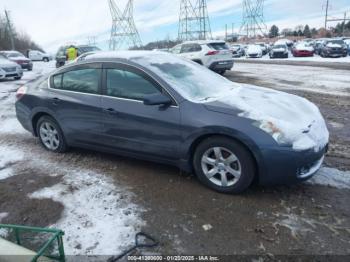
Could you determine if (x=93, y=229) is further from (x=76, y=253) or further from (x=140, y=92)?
(x=140, y=92)

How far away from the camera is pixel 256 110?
12.3 feet

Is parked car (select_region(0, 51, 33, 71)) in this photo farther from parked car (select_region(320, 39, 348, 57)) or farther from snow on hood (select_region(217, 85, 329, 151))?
parked car (select_region(320, 39, 348, 57))

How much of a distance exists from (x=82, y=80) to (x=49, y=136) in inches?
47.1

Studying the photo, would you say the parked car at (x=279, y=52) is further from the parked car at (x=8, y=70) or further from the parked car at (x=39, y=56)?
the parked car at (x=39, y=56)

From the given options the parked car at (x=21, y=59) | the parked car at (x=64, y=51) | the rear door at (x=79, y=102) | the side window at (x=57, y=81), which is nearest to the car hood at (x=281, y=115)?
the rear door at (x=79, y=102)

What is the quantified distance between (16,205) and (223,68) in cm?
1374

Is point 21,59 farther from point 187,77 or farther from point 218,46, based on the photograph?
point 187,77

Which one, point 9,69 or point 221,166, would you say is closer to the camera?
point 221,166

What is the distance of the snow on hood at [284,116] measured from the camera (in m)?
3.50

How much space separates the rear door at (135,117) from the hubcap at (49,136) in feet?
3.87

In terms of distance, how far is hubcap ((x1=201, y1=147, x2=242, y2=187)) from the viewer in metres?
3.71

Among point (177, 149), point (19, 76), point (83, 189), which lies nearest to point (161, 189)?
point (177, 149)

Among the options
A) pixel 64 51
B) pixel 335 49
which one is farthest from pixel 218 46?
pixel 335 49

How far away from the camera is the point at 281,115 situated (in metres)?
3.76
